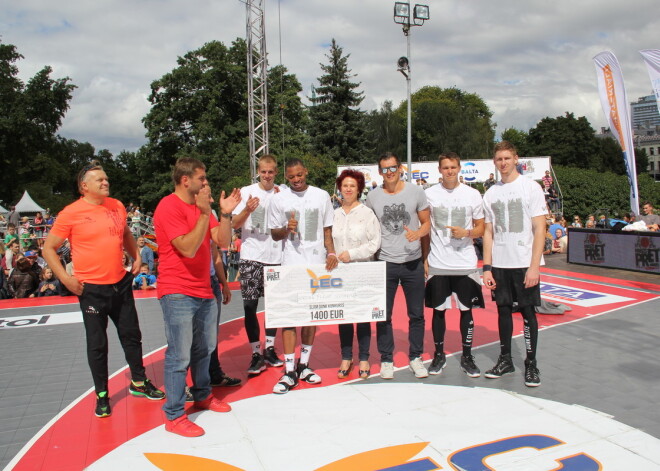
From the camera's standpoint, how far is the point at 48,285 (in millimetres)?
9609

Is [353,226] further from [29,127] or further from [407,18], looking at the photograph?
[29,127]

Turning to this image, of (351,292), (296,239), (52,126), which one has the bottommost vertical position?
(351,292)

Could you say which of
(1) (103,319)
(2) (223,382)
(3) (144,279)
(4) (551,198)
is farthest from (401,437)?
(4) (551,198)

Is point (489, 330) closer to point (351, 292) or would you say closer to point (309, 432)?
point (351, 292)

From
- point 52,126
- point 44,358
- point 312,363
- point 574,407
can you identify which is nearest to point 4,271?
point 44,358

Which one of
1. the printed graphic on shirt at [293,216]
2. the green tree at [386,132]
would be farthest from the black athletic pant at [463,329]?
the green tree at [386,132]

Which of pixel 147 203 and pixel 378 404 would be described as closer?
pixel 378 404

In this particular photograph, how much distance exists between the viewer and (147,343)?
19.7ft

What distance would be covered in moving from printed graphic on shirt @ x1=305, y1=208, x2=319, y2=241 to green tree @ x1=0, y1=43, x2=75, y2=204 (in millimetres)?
37664

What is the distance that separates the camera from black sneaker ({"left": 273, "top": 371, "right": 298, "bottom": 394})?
4.12 m

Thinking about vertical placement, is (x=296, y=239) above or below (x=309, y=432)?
above

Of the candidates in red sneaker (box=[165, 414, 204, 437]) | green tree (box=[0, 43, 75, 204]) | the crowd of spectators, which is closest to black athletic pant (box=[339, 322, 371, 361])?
red sneaker (box=[165, 414, 204, 437])

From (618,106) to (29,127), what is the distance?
36830mm

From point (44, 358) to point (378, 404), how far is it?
3810mm
